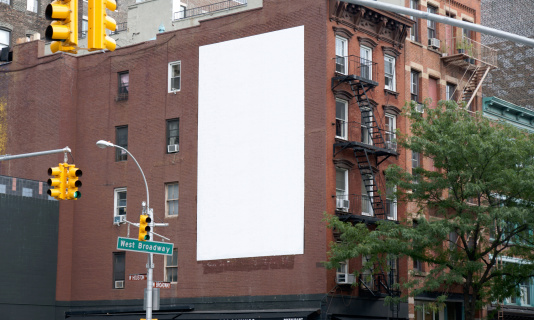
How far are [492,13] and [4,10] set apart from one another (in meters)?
36.8

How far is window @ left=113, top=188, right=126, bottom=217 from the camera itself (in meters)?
47.3

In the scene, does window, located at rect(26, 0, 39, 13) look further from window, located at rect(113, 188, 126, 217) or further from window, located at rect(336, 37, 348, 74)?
window, located at rect(336, 37, 348, 74)

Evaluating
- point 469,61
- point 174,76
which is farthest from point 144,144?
point 469,61

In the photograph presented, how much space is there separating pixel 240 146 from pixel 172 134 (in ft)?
15.7

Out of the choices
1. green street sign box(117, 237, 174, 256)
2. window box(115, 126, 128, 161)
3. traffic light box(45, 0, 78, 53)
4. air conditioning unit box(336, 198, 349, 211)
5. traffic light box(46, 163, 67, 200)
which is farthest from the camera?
window box(115, 126, 128, 161)

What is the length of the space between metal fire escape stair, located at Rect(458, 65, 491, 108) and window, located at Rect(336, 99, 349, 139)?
1023 centimetres

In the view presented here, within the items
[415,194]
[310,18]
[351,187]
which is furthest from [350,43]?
[415,194]

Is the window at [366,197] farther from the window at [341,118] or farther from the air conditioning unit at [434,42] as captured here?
the air conditioning unit at [434,42]

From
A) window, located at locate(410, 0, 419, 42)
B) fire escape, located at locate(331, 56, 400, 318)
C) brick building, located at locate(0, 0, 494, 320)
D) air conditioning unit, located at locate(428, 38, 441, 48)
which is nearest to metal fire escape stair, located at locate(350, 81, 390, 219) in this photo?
fire escape, located at locate(331, 56, 400, 318)

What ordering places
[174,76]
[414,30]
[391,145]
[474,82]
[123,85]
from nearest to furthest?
[391,145] < [174,76] < [414,30] < [123,85] < [474,82]

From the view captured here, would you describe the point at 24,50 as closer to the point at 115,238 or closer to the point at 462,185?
the point at 115,238

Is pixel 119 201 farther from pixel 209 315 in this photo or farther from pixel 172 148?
pixel 209 315

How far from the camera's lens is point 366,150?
41.9 meters

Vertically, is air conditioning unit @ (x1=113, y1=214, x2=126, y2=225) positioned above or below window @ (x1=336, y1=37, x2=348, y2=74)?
below
